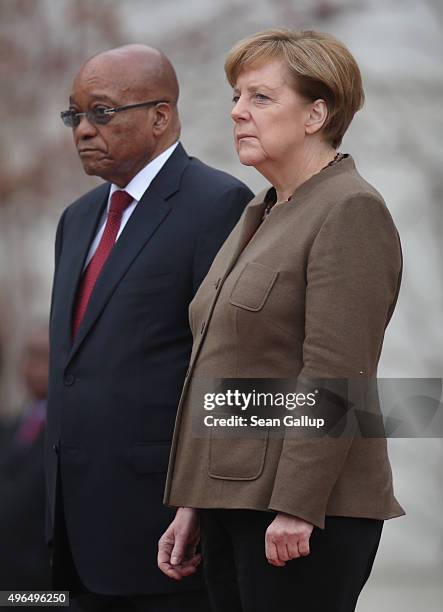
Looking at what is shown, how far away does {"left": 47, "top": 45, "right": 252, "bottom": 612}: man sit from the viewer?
294 cm

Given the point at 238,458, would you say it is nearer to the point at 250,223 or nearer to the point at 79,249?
the point at 250,223

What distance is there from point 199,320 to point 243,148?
0.34m

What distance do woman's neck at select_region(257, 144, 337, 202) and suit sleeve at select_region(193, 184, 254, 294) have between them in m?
0.45

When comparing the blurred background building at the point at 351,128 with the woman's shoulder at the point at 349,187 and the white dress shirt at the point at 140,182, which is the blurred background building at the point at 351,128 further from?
the woman's shoulder at the point at 349,187

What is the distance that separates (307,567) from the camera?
2.29 meters

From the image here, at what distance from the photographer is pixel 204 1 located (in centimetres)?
534

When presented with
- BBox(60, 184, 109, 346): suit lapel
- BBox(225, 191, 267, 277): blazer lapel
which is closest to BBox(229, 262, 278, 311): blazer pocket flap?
BBox(225, 191, 267, 277): blazer lapel

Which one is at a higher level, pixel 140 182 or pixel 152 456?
pixel 140 182

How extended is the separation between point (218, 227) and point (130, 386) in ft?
1.37

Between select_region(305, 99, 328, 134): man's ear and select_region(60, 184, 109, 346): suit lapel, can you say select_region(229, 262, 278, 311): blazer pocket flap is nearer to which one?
select_region(305, 99, 328, 134): man's ear

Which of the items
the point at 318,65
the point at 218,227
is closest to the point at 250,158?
the point at 318,65

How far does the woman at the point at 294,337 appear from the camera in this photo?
2.28 metres

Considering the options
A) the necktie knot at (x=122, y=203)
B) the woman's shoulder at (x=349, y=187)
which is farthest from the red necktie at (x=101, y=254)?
the woman's shoulder at (x=349, y=187)

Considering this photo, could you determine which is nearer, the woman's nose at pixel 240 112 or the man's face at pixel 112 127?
the woman's nose at pixel 240 112
